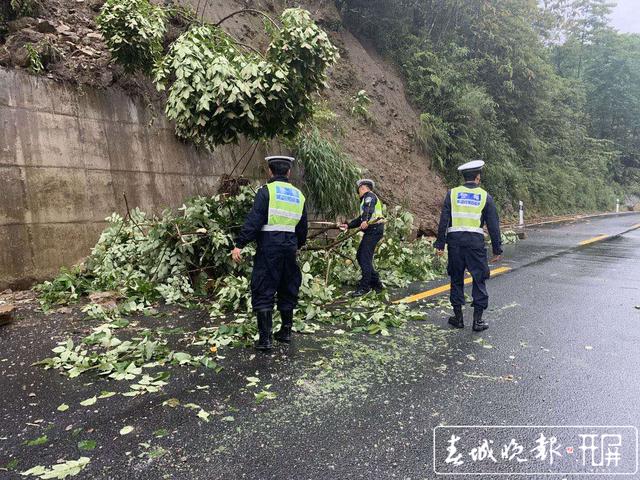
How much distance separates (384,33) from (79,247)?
14.1 meters

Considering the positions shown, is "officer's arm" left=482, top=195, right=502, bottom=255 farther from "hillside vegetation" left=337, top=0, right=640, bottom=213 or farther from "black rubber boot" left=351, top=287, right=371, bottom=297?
"hillside vegetation" left=337, top=0, right=640, bottom=213

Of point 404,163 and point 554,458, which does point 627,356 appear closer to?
point 554,458

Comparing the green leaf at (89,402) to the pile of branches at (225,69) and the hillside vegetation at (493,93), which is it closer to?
the pile of branches at (225,69)

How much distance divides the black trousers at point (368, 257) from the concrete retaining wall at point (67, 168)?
3365mm

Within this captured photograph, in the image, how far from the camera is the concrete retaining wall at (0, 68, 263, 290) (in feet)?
18.7

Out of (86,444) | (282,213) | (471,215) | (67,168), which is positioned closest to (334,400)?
(86,444)

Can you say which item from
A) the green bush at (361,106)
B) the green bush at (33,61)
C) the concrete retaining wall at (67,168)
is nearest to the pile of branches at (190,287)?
the concrete retaining wall at (67,168)

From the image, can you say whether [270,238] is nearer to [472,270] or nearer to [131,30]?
[472,270]

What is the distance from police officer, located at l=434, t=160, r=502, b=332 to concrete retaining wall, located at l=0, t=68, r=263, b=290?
4831 millimetres

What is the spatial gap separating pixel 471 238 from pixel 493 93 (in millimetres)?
17003

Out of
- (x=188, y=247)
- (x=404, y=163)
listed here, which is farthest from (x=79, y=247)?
(x=404, y=163)

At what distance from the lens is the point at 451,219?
5016 millimetres

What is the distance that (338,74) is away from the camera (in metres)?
14.3

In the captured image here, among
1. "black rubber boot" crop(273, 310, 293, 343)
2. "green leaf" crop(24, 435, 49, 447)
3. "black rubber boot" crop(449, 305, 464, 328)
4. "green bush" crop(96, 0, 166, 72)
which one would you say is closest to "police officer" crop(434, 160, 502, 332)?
"black rubber boot" crop(449, 305, 464, 328)
